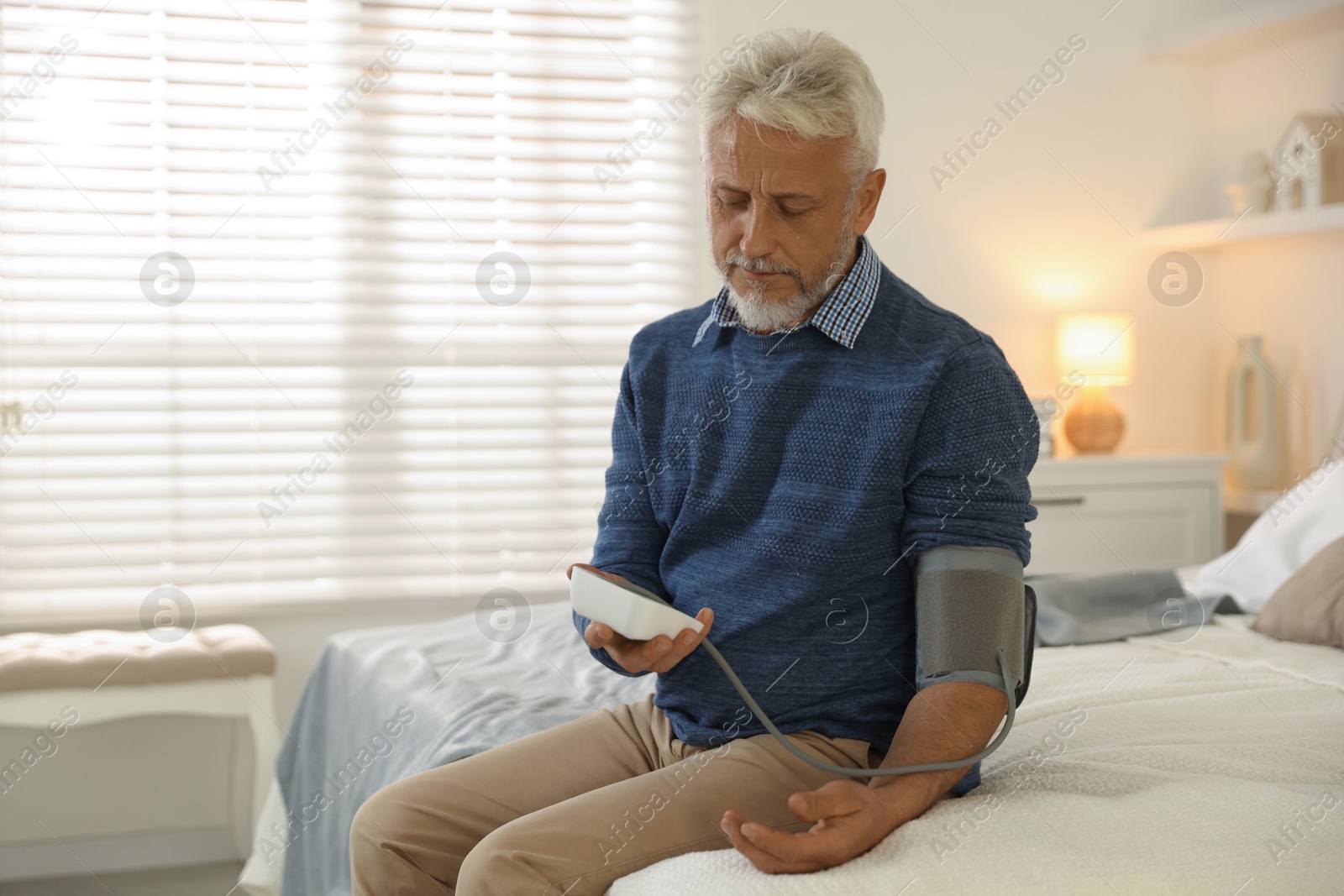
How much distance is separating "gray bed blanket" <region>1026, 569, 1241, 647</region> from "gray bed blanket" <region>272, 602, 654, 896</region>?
707 mm

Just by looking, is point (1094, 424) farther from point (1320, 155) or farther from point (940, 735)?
point (940, 735)

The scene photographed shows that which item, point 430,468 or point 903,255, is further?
point 903,255

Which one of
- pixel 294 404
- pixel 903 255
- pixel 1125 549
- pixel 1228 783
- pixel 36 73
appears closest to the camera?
pixel 1228 783

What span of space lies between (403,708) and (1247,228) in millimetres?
2594

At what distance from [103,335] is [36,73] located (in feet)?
2.04

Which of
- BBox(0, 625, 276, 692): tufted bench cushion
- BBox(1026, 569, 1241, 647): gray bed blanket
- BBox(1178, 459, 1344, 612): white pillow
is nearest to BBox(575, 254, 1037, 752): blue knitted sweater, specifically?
BBox(1026, 569, 1241, 647): gray bed blanket

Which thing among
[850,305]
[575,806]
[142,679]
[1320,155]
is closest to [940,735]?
[575,806]

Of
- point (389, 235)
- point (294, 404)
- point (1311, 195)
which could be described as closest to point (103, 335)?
point (294, 404)

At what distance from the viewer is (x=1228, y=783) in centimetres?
114

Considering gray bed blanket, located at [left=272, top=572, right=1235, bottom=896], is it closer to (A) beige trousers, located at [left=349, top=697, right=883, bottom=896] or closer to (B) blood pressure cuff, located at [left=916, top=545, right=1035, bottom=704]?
(A) beige trousers, located at [left=349, top=697, right=883, bottom=896]

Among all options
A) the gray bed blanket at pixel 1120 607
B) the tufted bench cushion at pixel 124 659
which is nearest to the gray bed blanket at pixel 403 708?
the tufted bench cushion at pixel 124 659

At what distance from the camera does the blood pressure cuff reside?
3.54ft

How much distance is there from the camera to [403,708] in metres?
1.73

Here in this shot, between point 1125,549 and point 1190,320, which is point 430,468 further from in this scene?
point 1190,320
